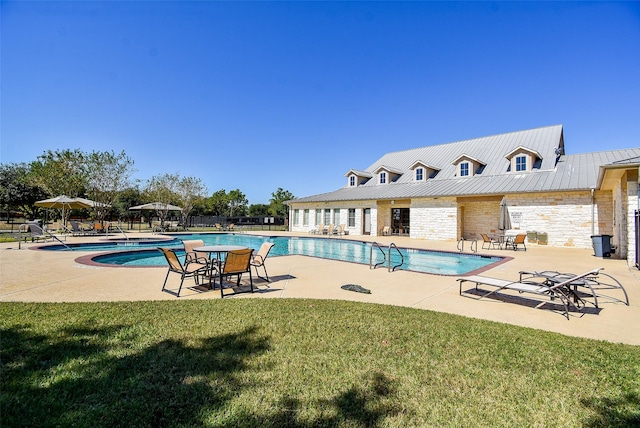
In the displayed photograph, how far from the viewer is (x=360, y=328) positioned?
3.92 meters

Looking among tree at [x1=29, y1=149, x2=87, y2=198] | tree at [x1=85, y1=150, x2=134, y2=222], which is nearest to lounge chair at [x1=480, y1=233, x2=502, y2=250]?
tree at [x1=85, y1=150, x2=134, y2=222]

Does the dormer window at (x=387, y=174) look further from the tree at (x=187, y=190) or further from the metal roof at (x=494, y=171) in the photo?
the tree at (x=187, y=190)

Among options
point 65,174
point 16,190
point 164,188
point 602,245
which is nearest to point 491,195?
point 602,245

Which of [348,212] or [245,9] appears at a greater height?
[245,9]

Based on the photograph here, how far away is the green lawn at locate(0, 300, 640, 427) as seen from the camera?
89.2 inches

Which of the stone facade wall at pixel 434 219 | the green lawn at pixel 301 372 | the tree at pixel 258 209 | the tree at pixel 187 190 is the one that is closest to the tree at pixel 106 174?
the tree at pixel 187 190

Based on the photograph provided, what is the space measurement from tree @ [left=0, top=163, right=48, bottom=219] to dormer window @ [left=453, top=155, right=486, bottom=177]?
1534 inches

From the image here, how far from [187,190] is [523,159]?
29739 millimetres

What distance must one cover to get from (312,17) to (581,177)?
15926 mm

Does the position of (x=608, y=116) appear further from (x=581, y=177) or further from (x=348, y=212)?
(x=348, y=212)

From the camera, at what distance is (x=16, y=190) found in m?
32.1

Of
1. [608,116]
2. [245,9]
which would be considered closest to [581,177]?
[608,116]

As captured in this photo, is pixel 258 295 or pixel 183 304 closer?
pixel 183 304

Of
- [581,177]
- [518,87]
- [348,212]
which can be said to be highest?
[518,87]
